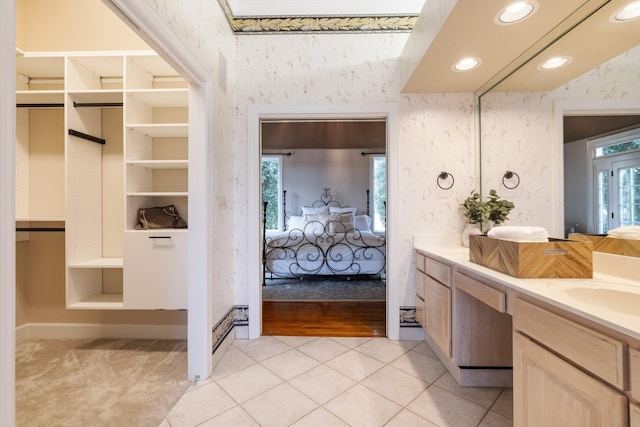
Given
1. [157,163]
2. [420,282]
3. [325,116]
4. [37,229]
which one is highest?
[325,116]

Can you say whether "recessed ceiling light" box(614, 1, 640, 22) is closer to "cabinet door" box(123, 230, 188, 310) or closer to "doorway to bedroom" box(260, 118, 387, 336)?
"doorway to bedroom" box(260, 118, 387, 336)

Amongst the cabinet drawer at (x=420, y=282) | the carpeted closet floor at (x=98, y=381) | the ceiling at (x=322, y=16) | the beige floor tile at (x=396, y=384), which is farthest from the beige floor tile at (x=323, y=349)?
the ceiling at (x=322, y=16)

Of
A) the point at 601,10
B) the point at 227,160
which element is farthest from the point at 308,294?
the point at 601,10

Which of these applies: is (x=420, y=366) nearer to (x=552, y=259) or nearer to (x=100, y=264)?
(x=552, y=259)

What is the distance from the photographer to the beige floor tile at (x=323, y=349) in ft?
6.84

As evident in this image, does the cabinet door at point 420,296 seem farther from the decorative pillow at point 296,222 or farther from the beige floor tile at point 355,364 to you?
the decorative pillow at point 296,222

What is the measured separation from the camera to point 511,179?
2.06m

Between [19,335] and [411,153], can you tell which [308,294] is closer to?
[411,153]

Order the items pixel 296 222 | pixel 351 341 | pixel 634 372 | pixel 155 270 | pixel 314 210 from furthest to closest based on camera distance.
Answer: pixel 314 210 → pixel 296 222 → pixel 351 341 → pixel 155 270 → pixel 634 372

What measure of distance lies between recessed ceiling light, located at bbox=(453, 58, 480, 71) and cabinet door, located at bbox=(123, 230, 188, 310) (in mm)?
2326

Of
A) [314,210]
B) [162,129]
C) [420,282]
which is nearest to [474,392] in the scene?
[420,282]

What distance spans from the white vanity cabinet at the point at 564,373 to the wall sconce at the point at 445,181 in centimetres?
139

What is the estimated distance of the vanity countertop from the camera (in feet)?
2.57

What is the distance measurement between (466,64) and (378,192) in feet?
14.0
